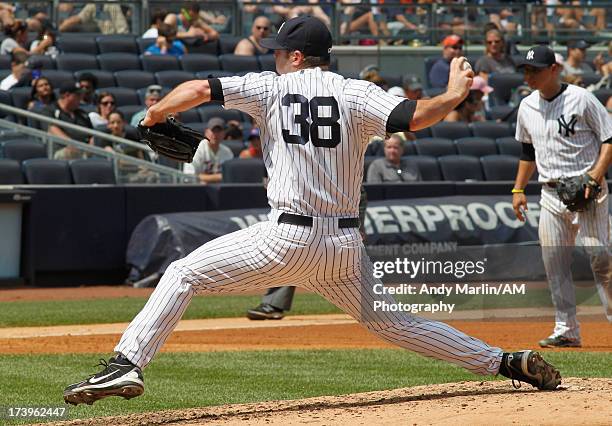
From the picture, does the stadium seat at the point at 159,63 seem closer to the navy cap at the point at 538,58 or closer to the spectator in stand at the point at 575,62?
the spectator in stand at the point at 575,62

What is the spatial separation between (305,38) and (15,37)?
11.9 m

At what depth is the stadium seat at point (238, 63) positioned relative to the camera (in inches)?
679

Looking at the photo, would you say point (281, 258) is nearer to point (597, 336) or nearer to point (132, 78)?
point (597, 336)

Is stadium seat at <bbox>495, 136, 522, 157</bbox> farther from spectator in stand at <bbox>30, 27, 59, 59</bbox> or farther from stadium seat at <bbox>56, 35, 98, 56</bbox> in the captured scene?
spectator in stand at <bbox>30, 27, 59, 59</bbox>

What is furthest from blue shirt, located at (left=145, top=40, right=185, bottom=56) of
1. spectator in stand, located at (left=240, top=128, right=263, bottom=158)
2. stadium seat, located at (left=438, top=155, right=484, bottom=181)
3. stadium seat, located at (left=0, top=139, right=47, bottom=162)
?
stadium seat, located at (left=438, top=155, right=484, bottom=181)

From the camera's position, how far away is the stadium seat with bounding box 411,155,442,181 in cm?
1533

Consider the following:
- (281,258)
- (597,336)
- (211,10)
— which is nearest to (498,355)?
(281,258)

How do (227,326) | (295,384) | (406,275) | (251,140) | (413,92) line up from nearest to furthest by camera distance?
(295,384)
(227,326)
(406,275)
(251,140)
(413,92)

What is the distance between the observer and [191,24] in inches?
714

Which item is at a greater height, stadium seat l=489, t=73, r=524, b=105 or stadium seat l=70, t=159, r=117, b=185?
stadium seat l=489, t=73, r=524, b=105

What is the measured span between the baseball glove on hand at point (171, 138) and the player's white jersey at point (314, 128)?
28cm

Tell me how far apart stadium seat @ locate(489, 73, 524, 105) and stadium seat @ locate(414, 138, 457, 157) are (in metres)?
2.28

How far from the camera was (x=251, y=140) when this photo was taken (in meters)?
14.9

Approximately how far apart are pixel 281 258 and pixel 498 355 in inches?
49.5
